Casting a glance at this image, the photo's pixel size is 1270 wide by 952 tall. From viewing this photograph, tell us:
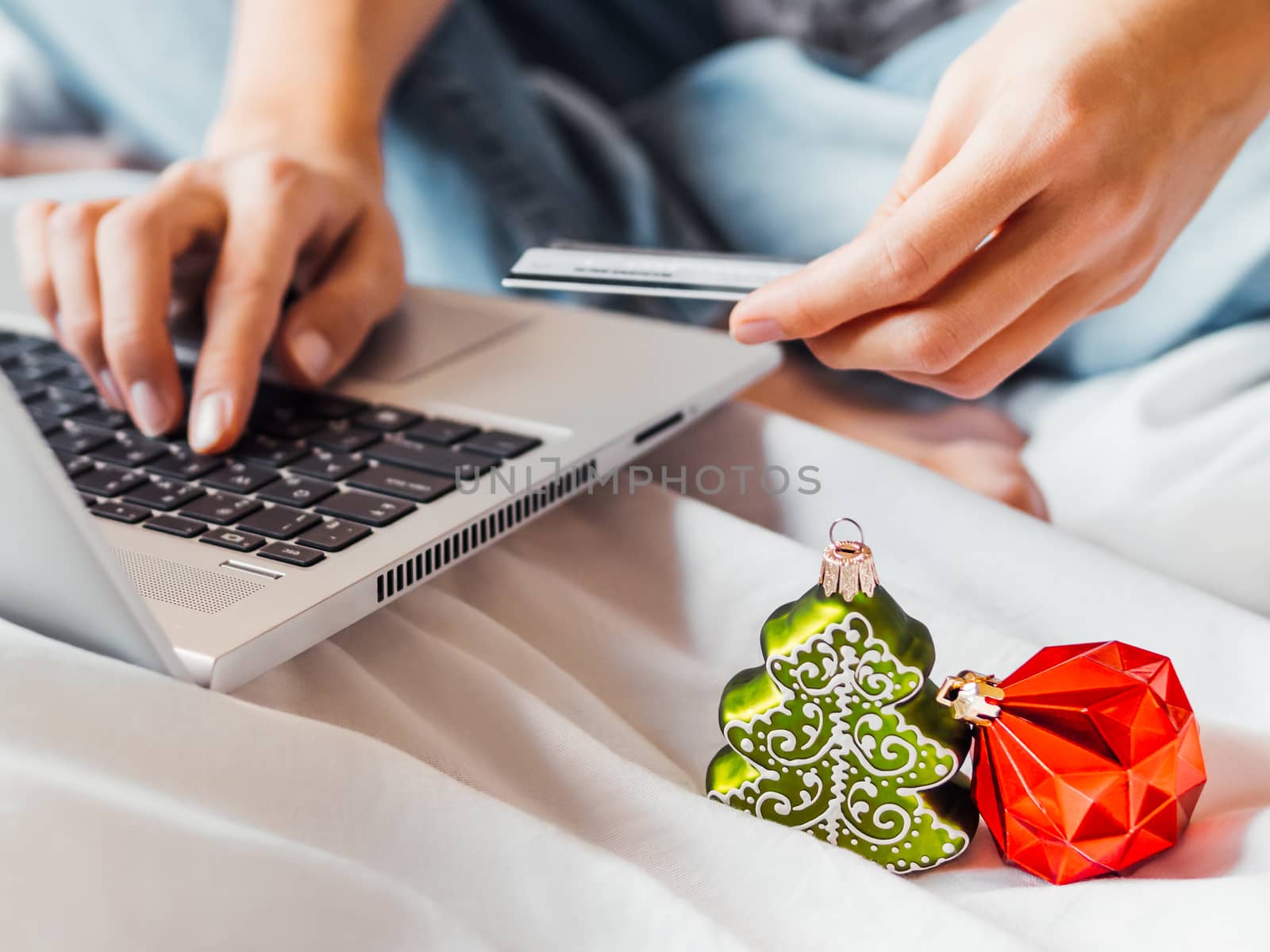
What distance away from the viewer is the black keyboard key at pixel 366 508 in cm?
36

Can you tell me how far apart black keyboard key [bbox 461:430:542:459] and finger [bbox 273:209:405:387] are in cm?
10

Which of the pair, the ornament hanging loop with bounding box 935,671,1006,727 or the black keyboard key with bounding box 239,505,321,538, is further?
the black keyboard key with bounding box 239,505,321,538

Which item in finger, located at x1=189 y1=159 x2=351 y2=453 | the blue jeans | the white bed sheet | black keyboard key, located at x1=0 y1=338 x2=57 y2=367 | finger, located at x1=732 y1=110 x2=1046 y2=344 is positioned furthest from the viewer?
the blue jeans

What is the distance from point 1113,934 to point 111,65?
863 millimetres

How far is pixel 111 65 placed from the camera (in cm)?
82

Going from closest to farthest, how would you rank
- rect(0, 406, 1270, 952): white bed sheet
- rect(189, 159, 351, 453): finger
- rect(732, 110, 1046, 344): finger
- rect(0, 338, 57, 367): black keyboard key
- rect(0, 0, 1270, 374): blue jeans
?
rect(0, 406, 1270, 952): white bed sheet → rect(732, 110, 1046, 344): finger → rect(189, 159, 351, 453): finger → rect(0, 338, 57, 367): black keyboard key → rect(0, 0, 1270, 374): blue jeans

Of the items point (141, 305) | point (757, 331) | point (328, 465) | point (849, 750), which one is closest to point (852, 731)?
point (849, 750)

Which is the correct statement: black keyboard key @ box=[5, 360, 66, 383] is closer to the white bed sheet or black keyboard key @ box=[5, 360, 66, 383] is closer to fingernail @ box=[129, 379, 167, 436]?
fingernail @ box=[129, 379, 167, 436]

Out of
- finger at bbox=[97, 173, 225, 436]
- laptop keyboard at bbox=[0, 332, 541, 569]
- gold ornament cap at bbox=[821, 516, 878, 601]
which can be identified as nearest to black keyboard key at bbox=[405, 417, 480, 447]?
laptop keyboard at bbox=[0, 332, 541, 569]

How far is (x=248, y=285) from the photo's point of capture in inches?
18.2

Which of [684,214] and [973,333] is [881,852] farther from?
[684,214]

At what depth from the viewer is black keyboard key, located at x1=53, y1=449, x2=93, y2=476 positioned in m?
0.42

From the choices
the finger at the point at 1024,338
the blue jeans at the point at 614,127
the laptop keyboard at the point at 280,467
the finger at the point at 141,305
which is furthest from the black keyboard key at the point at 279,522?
the blue jeans at the point at 614,127

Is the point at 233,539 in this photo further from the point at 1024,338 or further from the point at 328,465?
the point at 1024,338
